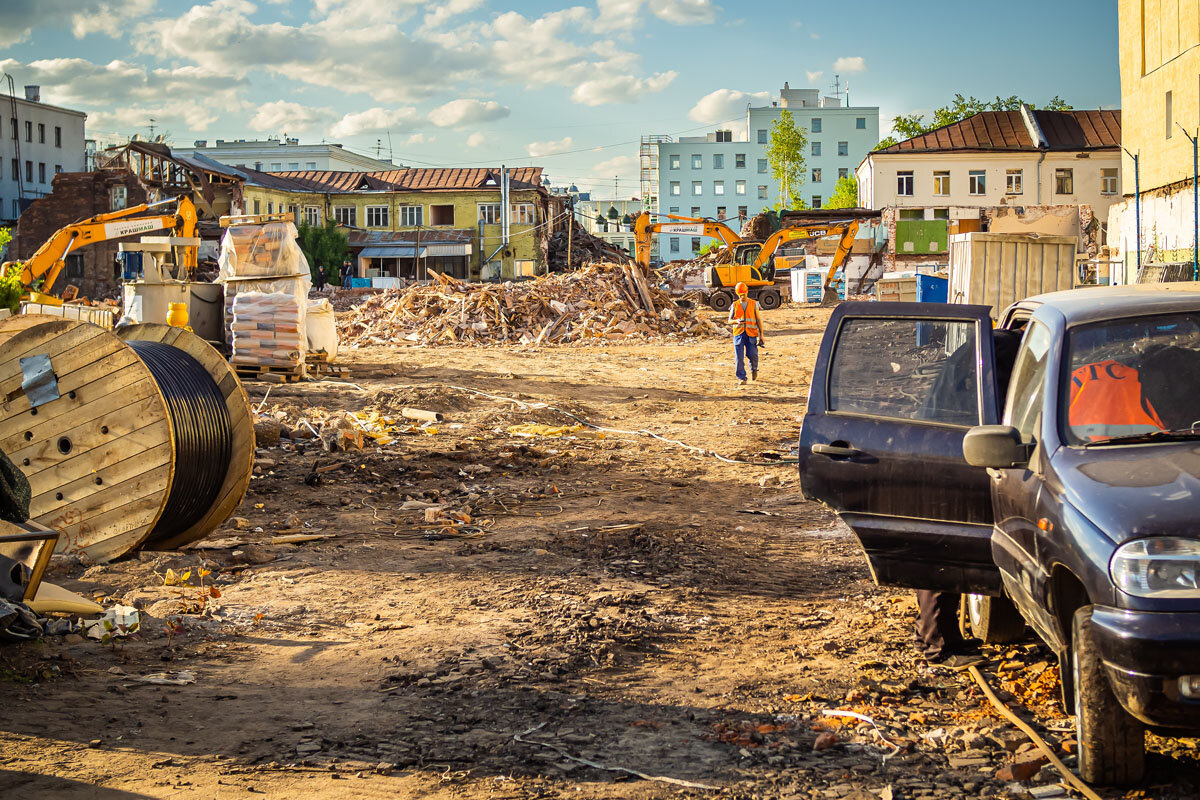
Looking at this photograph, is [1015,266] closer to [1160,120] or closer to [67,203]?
[1160,120]

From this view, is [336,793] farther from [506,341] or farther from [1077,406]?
[506,341]

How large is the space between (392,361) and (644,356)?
20.5 ft

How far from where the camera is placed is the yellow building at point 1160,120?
3058 cm

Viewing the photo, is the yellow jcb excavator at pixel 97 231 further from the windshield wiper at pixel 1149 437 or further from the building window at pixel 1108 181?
the building window at pixel 1108 181

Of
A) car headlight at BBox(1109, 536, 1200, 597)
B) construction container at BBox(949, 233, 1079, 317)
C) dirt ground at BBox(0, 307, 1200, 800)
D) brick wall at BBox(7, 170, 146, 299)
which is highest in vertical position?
brick wall at BBox(7, 170, 146, 299)

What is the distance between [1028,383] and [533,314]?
29702mm

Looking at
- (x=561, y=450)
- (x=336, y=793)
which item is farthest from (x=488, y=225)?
(x=336, y=793)

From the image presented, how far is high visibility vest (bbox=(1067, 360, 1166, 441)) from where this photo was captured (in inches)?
178

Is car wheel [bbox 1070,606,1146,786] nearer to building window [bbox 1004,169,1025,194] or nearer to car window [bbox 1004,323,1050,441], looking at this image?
car window [bbox 1004,323,1050,441]

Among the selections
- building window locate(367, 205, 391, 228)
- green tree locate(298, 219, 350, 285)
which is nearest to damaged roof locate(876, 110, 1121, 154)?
building window locate(367, 205, 391, 228)

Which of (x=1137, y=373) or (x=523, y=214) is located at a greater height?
(x=523, y=214)

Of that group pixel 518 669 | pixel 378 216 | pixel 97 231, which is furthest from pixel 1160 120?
pixel 378 216

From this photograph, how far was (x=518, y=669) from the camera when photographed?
566 centimetres

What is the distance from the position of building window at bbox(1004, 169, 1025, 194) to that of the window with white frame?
89.5 ft
